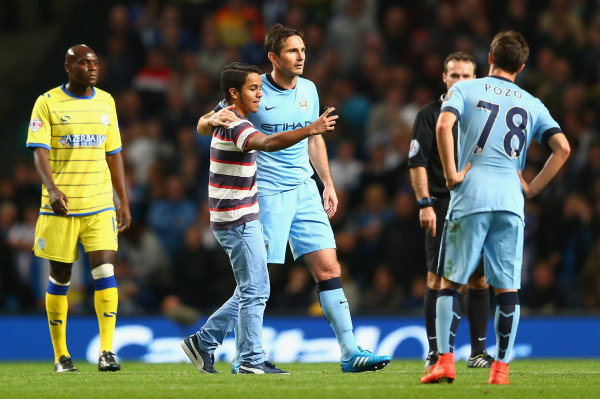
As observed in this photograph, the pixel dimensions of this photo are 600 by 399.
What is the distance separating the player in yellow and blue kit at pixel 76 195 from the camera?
7824 mm

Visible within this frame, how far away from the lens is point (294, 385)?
6523 millimetres

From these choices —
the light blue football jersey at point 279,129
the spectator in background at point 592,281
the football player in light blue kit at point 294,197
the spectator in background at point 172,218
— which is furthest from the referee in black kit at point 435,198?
the spectator in background at point 172,218

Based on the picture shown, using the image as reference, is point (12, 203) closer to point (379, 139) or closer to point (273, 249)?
point (379, 139)

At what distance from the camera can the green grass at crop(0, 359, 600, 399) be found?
5.98m

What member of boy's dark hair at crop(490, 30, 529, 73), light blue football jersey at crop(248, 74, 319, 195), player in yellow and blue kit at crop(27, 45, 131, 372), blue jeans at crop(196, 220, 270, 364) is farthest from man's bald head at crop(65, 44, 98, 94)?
boy's dark hair at crop(490, 30, 529, 73)

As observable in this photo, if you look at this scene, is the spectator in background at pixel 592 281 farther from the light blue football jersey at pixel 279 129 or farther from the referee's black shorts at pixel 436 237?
the light blue football jersey at pixel 279 129

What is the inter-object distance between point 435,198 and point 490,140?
1.75 meters

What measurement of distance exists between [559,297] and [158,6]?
327 inches

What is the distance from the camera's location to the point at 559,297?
11984 millimetres

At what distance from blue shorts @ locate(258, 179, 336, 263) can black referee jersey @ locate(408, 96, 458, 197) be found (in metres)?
0.85

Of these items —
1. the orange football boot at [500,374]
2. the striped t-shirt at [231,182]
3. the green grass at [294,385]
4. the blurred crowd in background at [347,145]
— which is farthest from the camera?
the blurred crowd in background at [347,145]

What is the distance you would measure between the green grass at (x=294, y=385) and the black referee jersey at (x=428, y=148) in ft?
4.78

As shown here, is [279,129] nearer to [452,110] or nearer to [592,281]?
[452,110]

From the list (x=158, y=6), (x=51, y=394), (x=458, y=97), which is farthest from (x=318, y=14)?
(x=51, y=394)
